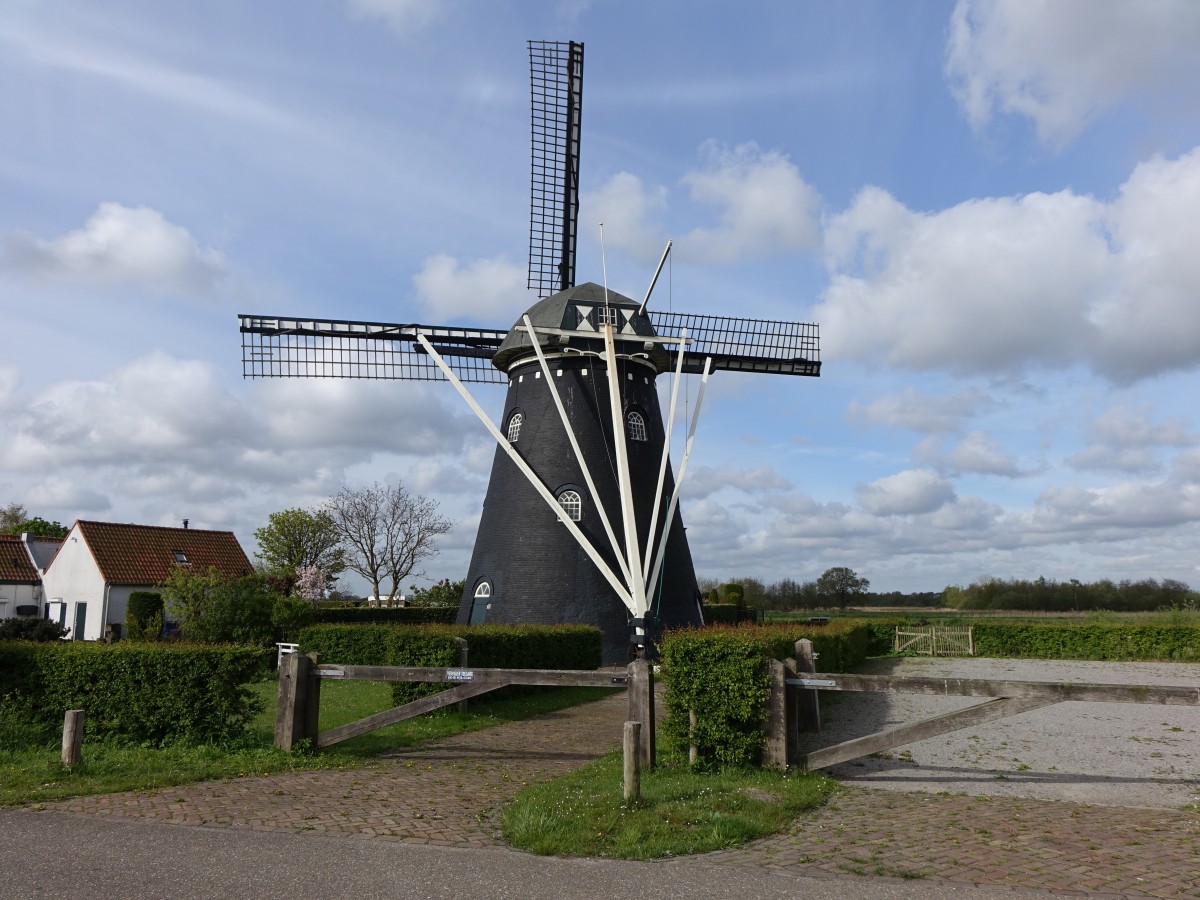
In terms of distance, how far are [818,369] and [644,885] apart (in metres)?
20.9

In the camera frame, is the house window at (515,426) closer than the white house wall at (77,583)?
Yes

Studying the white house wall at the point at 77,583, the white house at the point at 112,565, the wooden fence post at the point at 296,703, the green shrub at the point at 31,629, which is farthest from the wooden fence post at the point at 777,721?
the white house wall at the point at 77,583

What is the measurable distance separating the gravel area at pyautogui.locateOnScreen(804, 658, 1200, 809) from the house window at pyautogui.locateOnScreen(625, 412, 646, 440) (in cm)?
819

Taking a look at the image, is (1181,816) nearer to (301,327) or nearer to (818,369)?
(818,369)

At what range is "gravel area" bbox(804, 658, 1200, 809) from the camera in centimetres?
823

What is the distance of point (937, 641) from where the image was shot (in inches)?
1169

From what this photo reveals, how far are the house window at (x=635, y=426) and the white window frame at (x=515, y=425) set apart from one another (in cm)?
266

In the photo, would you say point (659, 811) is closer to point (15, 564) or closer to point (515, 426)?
point (515, 426)

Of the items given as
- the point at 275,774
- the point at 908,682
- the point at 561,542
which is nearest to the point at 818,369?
the point at 561,542

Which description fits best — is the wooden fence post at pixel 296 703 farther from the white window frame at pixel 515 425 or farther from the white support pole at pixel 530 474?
the white window frame at pixel 515 425

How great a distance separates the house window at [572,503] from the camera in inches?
827

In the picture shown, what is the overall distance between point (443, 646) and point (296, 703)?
4.42 metres

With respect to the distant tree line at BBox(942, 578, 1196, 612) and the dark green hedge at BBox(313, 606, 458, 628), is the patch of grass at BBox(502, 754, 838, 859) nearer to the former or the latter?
the dark green hedge at BBox(313, 606, 458, 628)

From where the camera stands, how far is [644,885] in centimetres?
519
